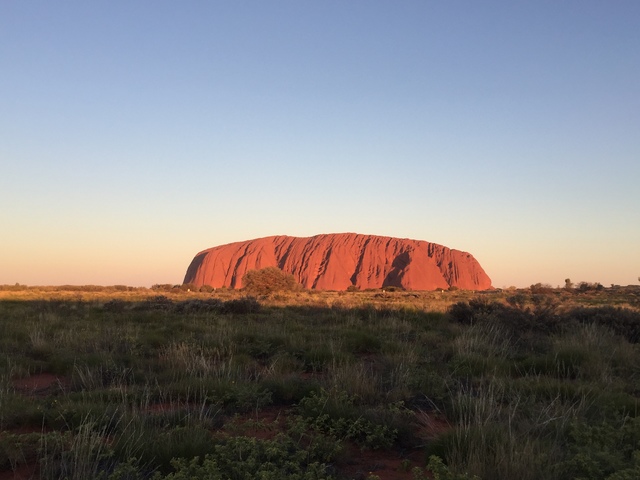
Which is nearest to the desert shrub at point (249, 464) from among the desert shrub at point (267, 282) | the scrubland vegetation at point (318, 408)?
the scrubland vegetation at point (318, 408)

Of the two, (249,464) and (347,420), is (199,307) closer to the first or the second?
(347,420)

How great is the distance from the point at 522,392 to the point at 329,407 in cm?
253

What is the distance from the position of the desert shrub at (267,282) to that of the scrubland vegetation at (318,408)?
27734 mm

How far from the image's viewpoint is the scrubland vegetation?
343 centimetres

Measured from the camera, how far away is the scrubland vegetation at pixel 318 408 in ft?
11.3

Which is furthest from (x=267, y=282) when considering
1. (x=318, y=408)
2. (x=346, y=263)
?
(x=346, y=263)

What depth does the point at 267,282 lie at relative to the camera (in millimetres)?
39594

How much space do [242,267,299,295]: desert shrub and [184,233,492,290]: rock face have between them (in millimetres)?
41247

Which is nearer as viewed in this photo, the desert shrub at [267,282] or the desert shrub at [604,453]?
the desert shrub at [604,453]

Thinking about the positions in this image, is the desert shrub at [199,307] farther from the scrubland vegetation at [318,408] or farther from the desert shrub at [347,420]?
the desert shrub at [347,420]

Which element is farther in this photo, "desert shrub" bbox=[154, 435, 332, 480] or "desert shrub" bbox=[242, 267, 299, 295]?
"desert shrub" bbox=[242, 267, 299, 295]

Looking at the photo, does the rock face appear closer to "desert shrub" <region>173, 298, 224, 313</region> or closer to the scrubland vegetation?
"desert shrub" <region>173, 298, 224, 313</region>

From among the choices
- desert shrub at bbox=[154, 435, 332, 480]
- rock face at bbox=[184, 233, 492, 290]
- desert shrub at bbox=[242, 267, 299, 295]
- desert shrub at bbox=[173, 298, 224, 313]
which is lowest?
desert shrub at bbox=[154, 435, 332, 480]

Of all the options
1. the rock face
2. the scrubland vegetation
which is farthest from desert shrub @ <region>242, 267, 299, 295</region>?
the rock face
